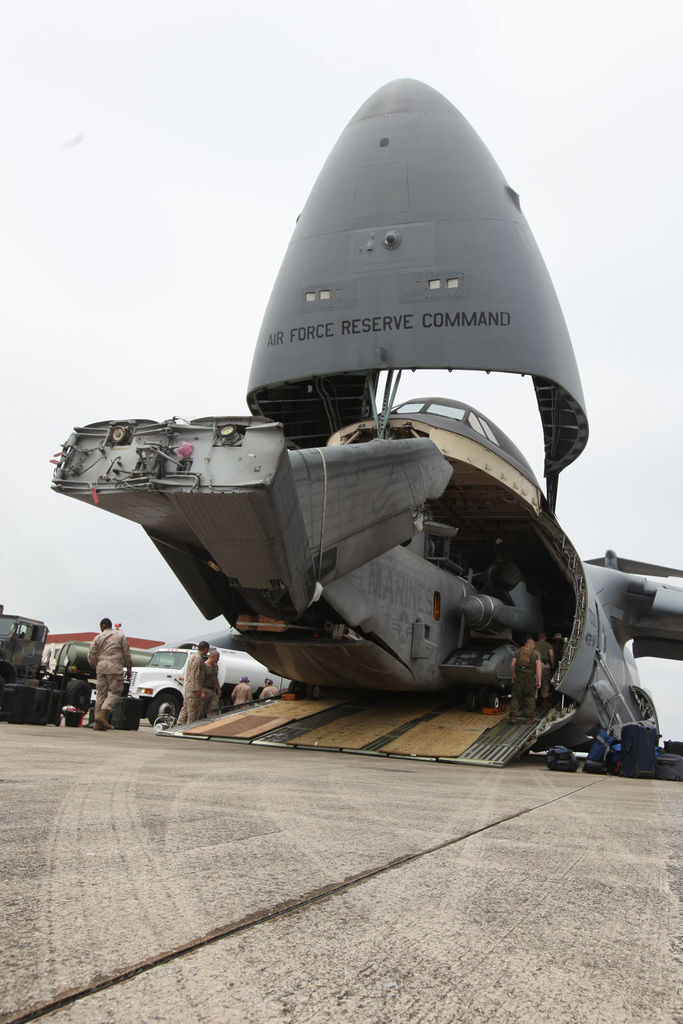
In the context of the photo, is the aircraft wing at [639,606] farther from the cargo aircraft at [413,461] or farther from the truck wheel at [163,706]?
the truck wheel at [163,706]

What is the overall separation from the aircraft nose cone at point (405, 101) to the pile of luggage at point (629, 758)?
10971mm

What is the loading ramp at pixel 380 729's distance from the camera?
A: 10.5 m

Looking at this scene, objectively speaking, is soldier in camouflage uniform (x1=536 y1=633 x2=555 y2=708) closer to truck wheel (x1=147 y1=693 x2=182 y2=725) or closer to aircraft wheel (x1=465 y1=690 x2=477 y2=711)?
aircraft wheel (x1=465 y1=690 x2=477 y2=711)

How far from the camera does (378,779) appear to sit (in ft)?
22.5

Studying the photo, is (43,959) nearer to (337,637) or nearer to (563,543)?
(337,637)

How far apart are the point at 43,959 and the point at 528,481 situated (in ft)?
40.4

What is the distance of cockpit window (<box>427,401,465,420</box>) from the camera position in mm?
12969

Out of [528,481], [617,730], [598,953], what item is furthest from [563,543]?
[598,953]

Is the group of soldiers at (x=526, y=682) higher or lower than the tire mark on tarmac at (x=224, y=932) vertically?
higher

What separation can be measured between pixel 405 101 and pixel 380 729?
1093 cm

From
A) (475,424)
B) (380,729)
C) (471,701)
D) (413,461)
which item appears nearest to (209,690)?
(380,729)

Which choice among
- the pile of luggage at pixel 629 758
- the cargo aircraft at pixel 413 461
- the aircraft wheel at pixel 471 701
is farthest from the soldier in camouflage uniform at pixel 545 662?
the pile of luggage at pixel 629 758

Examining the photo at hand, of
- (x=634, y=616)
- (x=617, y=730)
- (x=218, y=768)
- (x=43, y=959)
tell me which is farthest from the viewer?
(x=634, y=616)

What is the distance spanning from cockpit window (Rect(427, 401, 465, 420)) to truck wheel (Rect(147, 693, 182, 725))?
9.60 m
